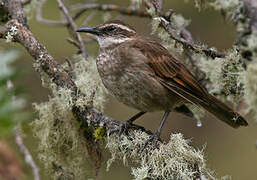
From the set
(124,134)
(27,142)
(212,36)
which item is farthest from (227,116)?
(27,142)

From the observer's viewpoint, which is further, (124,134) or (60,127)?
(60,127)

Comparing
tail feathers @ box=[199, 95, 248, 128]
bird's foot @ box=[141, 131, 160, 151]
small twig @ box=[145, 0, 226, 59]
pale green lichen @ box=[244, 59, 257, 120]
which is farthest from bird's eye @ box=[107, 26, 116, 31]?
pale green lichen @ box=[244, 59, 257, 120]

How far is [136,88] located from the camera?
4047mm

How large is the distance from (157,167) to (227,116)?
1.15m

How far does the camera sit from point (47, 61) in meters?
3.87

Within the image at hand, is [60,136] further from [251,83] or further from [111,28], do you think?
[251,83]

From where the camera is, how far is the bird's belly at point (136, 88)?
Result: 4047mm

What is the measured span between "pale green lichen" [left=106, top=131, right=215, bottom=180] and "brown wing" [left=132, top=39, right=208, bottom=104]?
74 cm

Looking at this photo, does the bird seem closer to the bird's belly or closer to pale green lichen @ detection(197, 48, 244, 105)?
the bird's belly

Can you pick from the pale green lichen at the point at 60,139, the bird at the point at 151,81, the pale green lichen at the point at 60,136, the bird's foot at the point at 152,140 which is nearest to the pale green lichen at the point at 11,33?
the pale green lichen at the point at 60,136

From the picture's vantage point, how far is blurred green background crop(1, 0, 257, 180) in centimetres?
586

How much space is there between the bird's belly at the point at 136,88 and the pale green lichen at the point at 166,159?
571mm

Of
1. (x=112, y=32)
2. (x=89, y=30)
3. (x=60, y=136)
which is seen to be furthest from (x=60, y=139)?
(x=112, y=32)

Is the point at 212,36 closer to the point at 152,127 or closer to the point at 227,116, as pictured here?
the point at 152,127
